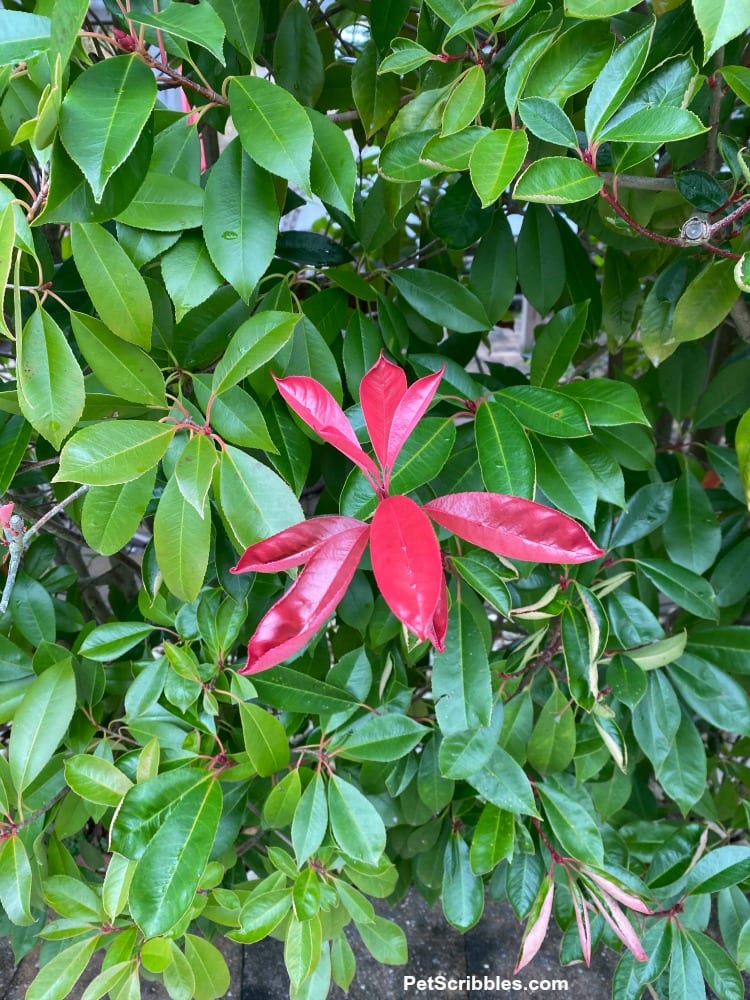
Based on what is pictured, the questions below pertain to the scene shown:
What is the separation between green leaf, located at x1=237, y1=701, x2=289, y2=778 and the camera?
735 mm

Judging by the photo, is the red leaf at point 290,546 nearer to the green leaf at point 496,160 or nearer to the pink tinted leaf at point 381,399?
the pink tinted leaf at point 381,399

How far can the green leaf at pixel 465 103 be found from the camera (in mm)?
539

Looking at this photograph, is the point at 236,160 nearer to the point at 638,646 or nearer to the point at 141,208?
the point at 141,208

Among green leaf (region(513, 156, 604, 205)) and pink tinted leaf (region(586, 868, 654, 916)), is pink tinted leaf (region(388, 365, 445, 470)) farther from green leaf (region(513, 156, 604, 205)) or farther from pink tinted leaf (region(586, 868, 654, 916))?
pink tinted leaf (region(586, 868, 654, 916))

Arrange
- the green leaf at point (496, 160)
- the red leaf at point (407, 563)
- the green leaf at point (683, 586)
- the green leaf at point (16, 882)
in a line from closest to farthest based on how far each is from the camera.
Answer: the red leaf at point (407, 563) < the green leaf at point (496, 160) < the green leaf at point (16, 882) < the green leaf at point (683, 586)

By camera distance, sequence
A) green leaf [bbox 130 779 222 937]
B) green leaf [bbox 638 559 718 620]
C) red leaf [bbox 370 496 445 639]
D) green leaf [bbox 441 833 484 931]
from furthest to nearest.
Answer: green leaf [bbox 441 833 484 931] < green leaf [bbox 638 559 718 620] < green leaf [bbox 130 779 222 937] < red leaf [bbox 370 496 445 639]

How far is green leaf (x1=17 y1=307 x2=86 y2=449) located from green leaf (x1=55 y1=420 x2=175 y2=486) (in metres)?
0.01

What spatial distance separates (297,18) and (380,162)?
22 cm

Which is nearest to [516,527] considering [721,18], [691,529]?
[721,18]

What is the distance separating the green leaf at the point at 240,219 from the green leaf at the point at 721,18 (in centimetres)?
31

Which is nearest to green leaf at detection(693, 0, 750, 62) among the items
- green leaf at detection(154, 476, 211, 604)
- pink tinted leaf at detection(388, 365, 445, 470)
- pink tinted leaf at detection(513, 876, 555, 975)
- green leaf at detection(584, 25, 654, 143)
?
green leaf at detection(584, 25, 654, 143)

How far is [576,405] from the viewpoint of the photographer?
64 centimetres

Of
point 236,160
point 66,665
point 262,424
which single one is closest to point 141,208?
point 236,160

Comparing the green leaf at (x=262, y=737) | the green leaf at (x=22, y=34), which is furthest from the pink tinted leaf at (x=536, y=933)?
the green leaf at (x=22, y=34)
